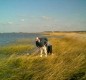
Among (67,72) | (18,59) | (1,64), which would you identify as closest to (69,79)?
(67,72)

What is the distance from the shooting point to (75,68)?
784 centimetres

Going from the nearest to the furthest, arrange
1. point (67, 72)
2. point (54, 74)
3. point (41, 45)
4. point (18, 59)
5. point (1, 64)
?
1. point (54, 74)
2. point (67, 72)
3. point (1, 64)
4. point (18, 59)
5. point (41, 45)

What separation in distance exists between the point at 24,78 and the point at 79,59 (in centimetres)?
273

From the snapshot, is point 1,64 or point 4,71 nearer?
point 4,71

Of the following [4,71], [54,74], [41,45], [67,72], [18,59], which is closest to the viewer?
[54,74]

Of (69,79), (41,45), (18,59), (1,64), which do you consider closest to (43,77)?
(69,79)

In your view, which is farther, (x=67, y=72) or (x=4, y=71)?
(x=4, y=71)

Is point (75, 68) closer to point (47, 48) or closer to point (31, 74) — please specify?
point (31, 74)

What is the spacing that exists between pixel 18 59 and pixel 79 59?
3.40 m

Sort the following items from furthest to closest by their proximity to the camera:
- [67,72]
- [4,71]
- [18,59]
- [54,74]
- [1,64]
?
1. [18,59]
2. [1,64]
3. [4,71]
4. [67,72]
5. [54,74]

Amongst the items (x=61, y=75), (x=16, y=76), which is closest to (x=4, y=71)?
(x=16, y=76)

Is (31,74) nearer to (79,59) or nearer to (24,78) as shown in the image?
(24,78)

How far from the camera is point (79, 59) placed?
9125 mm

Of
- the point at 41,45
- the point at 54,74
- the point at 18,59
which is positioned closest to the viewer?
the point at 54,74
